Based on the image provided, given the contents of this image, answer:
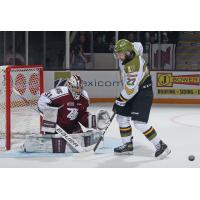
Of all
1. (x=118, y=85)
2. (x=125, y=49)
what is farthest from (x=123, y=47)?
(x=118, y=85)

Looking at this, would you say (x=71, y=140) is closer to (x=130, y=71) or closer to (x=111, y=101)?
(x=130, y=71)

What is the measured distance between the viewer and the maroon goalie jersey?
18.2 feet

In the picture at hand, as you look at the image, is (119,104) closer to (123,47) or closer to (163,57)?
(123,47)

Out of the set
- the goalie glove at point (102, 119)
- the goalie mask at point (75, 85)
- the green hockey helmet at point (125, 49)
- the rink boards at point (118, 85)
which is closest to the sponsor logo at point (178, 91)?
the rink boards at point (118, 85)

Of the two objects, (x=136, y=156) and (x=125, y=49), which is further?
(x=136, y=156)

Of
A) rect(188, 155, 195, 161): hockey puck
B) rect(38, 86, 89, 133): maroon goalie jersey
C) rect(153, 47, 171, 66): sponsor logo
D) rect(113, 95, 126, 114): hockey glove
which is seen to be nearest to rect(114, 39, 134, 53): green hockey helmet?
rect(113, 95, 126, 114): hockey glove

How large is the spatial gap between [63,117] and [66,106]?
0.13 meters

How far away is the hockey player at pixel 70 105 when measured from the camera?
5.51 m

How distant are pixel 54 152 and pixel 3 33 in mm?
7668

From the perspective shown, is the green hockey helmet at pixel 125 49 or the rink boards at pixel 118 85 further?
the rink boards at pixel 118 85

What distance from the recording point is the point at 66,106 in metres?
5.58

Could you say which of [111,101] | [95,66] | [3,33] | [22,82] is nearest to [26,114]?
[22,82]

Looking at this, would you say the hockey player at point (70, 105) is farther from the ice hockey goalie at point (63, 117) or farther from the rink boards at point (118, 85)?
the rink boards at point (118, 85)

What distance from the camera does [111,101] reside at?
419 inches
